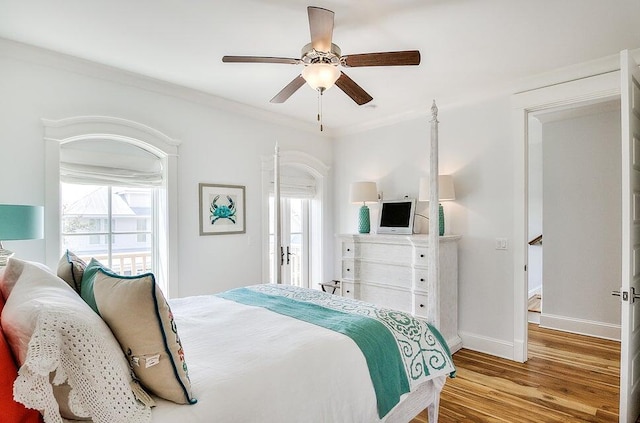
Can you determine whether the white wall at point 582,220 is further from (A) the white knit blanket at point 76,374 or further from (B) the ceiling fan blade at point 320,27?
(A) the white knit blanket at point 76,374

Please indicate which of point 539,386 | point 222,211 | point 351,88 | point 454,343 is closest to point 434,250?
point 351,88

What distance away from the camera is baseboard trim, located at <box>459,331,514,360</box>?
3.26m

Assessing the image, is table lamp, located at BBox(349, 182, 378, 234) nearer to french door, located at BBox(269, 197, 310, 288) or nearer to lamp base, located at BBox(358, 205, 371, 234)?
lamp base, located at BBox(358, 205, 371, 234)

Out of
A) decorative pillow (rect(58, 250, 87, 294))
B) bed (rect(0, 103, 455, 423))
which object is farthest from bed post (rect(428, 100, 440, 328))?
decorative pillow (rect(58, 250, 87, 294))

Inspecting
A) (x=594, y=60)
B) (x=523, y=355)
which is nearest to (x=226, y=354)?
(x=523, y=355)

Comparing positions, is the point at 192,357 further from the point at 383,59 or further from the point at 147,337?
the point at 383,59

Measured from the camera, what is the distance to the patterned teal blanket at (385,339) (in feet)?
5.50

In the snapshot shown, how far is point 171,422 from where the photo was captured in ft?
3.48

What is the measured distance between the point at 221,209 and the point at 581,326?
427 centimetres

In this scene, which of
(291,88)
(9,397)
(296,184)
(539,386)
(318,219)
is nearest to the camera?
(9,397)

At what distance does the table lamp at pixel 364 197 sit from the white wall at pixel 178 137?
76 cm

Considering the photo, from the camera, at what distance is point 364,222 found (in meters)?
4.18

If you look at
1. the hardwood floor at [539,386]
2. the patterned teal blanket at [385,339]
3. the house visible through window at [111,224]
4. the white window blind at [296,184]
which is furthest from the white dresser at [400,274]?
the house visible through window at [111,224]

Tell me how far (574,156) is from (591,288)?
4.96ft
